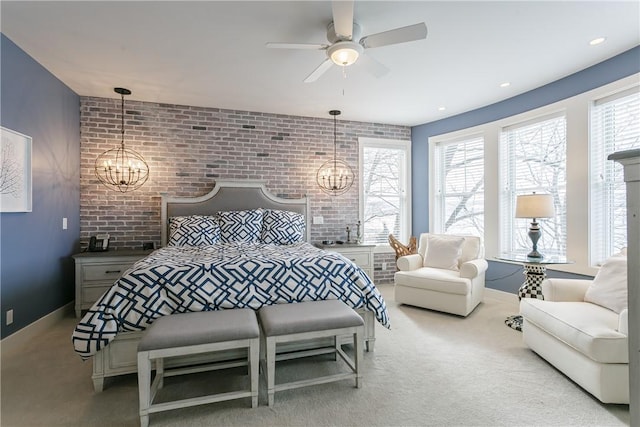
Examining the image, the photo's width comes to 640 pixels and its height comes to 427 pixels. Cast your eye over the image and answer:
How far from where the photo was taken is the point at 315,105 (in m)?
4.35

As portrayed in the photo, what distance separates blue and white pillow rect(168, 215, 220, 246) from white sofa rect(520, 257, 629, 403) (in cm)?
324

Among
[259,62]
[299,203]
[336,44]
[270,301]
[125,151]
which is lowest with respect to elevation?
[270,301]

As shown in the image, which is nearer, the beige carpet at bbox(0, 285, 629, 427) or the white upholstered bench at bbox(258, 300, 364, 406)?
the beige carpet at bbox(0, 285, 629, 427)

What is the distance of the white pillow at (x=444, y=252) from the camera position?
3.94 meters

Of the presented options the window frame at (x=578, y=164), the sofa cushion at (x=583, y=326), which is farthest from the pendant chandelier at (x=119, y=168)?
the window frame at (x=578, y=164)

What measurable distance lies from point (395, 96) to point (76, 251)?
4352 millimetres

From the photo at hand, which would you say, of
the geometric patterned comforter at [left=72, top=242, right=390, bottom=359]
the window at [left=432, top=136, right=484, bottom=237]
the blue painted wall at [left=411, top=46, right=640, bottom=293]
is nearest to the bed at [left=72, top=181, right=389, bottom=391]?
the geometric patterned comforter at [left=72, top=242, right=390, bottom=359]

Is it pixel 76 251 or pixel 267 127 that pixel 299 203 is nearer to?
pixel 267 127

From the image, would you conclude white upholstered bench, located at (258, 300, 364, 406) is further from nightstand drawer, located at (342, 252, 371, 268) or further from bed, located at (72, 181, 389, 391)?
nightstand drawer, located at (342, 252, 371, 268)

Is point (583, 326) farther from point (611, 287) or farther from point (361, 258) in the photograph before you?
point (361, 258)

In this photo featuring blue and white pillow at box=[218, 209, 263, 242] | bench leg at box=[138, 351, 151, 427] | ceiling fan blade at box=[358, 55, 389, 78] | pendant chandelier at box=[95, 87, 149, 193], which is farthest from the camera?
pendant chandelier at box=[95, 87, 149, 193]

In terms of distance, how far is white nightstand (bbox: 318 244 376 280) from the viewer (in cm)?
442

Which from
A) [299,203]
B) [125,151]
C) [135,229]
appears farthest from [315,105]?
[135,229]

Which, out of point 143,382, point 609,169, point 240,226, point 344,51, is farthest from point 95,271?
point 609,169
